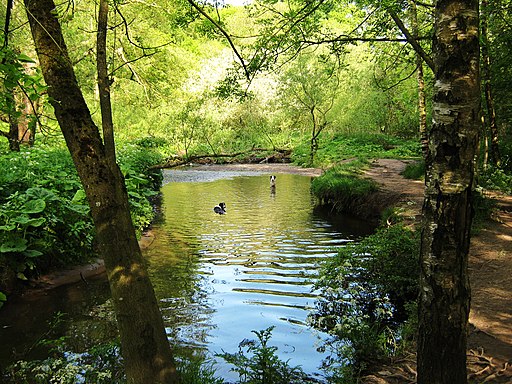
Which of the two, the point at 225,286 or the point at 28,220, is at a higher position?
the point at 28,220

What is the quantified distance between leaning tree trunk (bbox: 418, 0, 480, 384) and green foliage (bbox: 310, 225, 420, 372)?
2.74 metres

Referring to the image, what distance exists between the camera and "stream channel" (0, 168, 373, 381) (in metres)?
5.63

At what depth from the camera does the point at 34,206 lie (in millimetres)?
6891

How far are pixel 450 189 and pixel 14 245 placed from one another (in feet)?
20.6

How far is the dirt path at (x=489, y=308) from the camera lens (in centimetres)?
390

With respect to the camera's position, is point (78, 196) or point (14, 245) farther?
point (78, 196)

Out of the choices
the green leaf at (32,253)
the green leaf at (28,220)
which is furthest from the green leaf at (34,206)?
the green leaf at (32,253)

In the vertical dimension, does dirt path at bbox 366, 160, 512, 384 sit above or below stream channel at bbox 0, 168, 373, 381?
above

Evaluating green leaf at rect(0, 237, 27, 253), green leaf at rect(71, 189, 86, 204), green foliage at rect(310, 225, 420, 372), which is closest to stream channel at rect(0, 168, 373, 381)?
green foliage at rect(310, 225, 420, 372)

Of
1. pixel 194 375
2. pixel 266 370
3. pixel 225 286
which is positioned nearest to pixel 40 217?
pixel 225 286

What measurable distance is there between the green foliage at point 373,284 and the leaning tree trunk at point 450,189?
2.74 m

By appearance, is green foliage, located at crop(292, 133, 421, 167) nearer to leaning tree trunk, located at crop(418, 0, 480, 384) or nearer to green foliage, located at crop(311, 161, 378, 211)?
green foliage, located at crop(311, 161, 378, 211)

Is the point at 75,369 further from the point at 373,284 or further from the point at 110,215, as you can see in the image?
the point at 373,284

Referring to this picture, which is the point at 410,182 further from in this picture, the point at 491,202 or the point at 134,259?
the point at 134,259
